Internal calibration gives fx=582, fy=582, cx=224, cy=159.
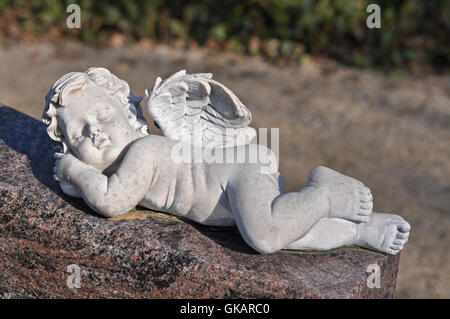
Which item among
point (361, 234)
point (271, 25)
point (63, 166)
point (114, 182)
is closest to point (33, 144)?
point (63, 166)

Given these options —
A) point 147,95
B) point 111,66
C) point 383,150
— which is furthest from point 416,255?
point 111,66

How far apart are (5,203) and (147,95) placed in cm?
89

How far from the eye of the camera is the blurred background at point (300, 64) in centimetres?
558

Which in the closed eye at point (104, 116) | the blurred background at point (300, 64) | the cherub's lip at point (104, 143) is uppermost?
the closed eye at point (104, 116)

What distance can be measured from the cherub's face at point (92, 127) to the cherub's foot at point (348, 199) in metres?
0.95

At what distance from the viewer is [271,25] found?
729 cm

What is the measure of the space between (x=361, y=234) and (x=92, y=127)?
53.1 inches

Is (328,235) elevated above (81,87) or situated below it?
below

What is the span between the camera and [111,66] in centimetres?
699

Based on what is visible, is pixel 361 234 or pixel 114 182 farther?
pixel 361 234

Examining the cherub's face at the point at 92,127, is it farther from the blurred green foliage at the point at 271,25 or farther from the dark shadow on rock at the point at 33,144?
the blurred green foliage at the point at 271,25

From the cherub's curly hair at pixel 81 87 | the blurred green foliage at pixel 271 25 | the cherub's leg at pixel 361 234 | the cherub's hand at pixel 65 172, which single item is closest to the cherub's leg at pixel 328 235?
the cherub's leg at pixel 361 234

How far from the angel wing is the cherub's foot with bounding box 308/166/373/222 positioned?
1.56 feet

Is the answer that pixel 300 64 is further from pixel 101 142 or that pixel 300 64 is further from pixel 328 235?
pixel 101 142
